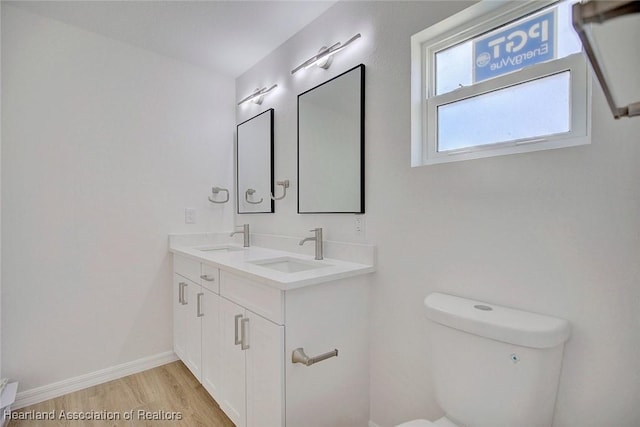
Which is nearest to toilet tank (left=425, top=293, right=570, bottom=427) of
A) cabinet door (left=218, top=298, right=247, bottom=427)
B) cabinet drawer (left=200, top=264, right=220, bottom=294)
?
cabinet door (left=218, top=298, right=247, bottom=427)

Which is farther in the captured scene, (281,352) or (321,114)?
(321,114)

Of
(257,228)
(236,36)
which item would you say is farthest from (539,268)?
(236,36)

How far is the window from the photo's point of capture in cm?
101

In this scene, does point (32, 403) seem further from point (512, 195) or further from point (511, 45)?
point (511, 45)

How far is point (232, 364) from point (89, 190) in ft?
4.84

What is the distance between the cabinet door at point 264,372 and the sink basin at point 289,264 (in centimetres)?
40

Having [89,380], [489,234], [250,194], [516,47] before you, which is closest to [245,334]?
[489,234]

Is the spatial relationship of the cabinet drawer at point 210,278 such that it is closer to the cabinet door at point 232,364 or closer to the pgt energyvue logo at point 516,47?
the cabinet door at point 232,364

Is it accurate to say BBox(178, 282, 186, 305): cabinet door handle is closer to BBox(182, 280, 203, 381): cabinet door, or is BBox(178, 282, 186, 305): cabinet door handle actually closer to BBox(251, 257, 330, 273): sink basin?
BBox(182, 280, 203, 381): cabinet door

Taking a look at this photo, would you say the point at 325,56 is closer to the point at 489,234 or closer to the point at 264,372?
the point at 489,234

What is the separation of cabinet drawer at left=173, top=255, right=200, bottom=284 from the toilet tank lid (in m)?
1.40

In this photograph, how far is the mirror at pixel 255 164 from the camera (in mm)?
2235

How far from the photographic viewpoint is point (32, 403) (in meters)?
1.79

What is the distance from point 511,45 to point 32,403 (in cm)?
304
